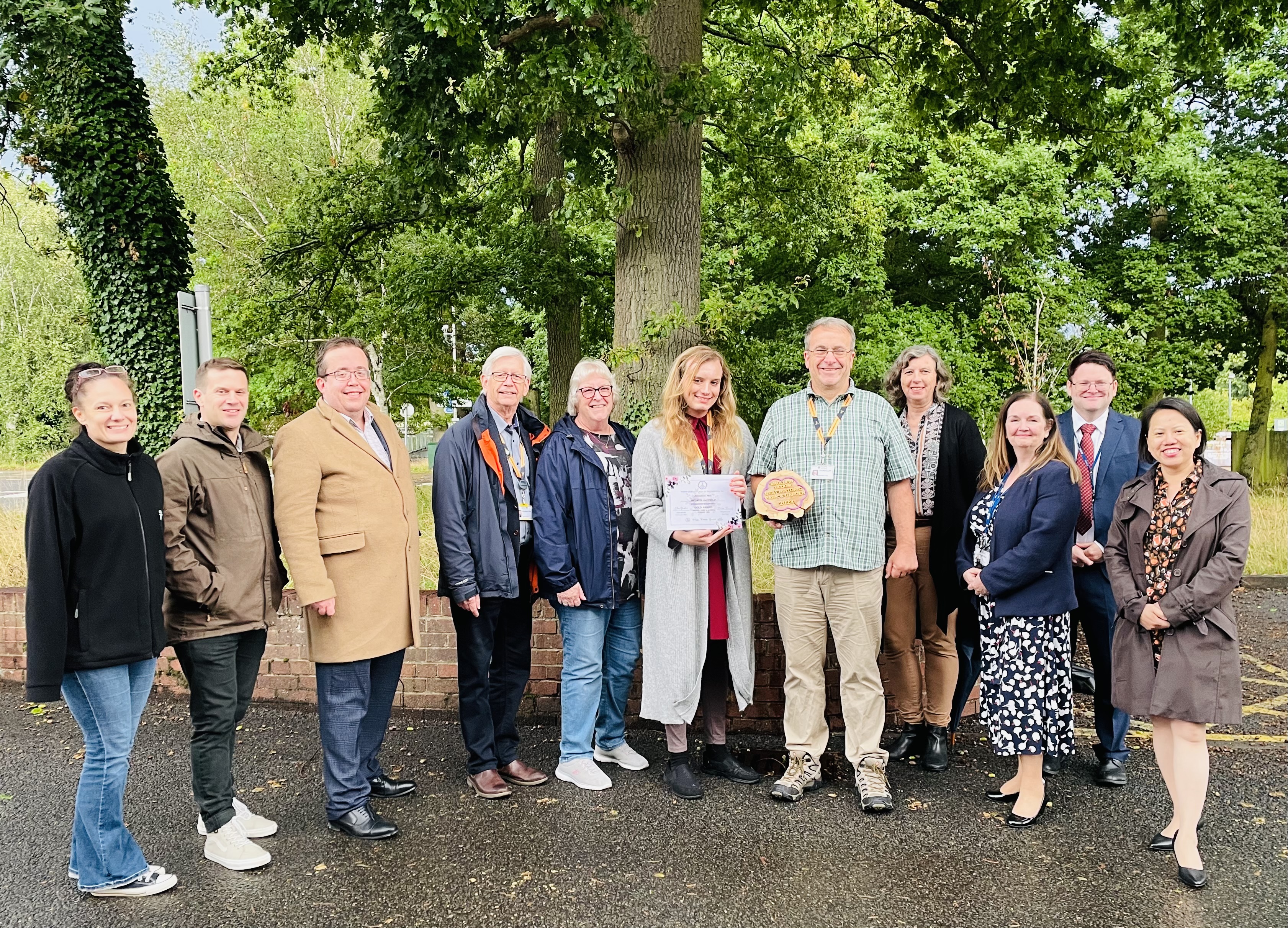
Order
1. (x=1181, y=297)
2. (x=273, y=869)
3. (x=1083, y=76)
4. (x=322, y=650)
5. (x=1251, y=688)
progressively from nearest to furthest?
(x=273, y=869) → (x=322, y=650) → (x=1251, y=688) → (x=1083, y=76) → (x=1181, y=297)

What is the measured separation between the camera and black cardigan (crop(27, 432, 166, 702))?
12.4 ft

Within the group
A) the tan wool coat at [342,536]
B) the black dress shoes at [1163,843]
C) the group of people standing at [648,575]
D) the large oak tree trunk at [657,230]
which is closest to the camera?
the group of people standing at [648,575]

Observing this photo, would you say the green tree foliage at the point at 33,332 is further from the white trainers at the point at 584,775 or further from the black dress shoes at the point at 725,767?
the black dress shoes at the point at 725,767

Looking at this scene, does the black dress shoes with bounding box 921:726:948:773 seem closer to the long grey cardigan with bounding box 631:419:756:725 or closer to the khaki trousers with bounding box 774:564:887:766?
the khaki trousers with bounding box 774:564:887:766

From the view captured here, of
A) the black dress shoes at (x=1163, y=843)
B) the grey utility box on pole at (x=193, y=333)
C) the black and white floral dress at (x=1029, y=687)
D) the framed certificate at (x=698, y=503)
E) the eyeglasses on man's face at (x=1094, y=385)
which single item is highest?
the grey utility box on pole at (x=193, y=333)

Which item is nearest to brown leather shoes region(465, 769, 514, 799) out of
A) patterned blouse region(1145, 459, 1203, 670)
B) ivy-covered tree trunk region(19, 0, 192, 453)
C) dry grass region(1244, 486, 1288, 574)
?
patterned blouse region(1145, 459, 1203, 670)

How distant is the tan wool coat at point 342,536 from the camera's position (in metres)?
4.50

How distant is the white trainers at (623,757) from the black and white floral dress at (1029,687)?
1.85 m

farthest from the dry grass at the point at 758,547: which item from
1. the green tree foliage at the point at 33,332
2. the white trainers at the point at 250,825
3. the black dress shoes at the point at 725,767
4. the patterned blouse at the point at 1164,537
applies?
the green tree foliage at the point at 33,332

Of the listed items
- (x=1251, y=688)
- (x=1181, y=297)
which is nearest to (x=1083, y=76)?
(x=1251, y=688)

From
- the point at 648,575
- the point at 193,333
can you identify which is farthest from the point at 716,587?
the point at 193,333

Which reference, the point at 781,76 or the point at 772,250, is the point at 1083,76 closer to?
the point at 781,76

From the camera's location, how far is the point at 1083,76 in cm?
1001

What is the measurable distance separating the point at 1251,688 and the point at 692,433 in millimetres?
4859
